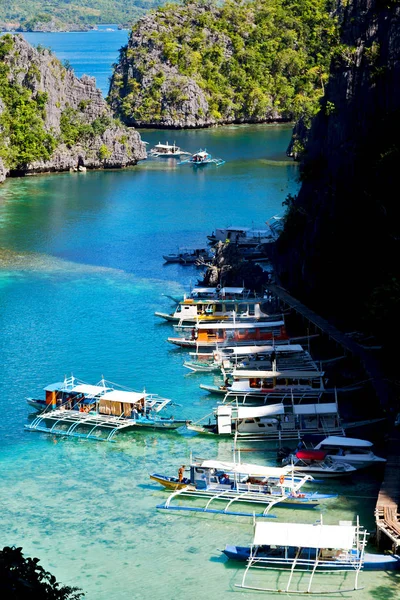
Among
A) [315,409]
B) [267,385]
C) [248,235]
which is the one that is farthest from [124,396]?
[248,235]

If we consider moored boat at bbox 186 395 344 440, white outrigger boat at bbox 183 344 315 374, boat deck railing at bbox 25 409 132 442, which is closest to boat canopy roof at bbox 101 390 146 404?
boat deck railing at bbox 25 409 132 442

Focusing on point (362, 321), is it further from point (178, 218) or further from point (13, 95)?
point (13, 95)

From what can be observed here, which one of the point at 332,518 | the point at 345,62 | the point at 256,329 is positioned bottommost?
the point at 332,518

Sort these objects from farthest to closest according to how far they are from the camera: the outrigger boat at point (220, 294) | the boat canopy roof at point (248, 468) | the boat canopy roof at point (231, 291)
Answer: the outrigger boat at point (220, 294)
the boat canopy roof at point (231, 291)
the boat canopy roof at point (248, 468)

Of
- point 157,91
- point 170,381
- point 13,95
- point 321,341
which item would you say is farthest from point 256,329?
point 157,91

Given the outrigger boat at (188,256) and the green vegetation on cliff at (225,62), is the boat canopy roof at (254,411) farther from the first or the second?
the green vegetation on cliff at (225,62)

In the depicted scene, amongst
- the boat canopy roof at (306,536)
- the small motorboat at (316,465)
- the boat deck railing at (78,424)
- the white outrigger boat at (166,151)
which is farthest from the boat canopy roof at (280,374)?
the white outrigger boat at (166,151)
